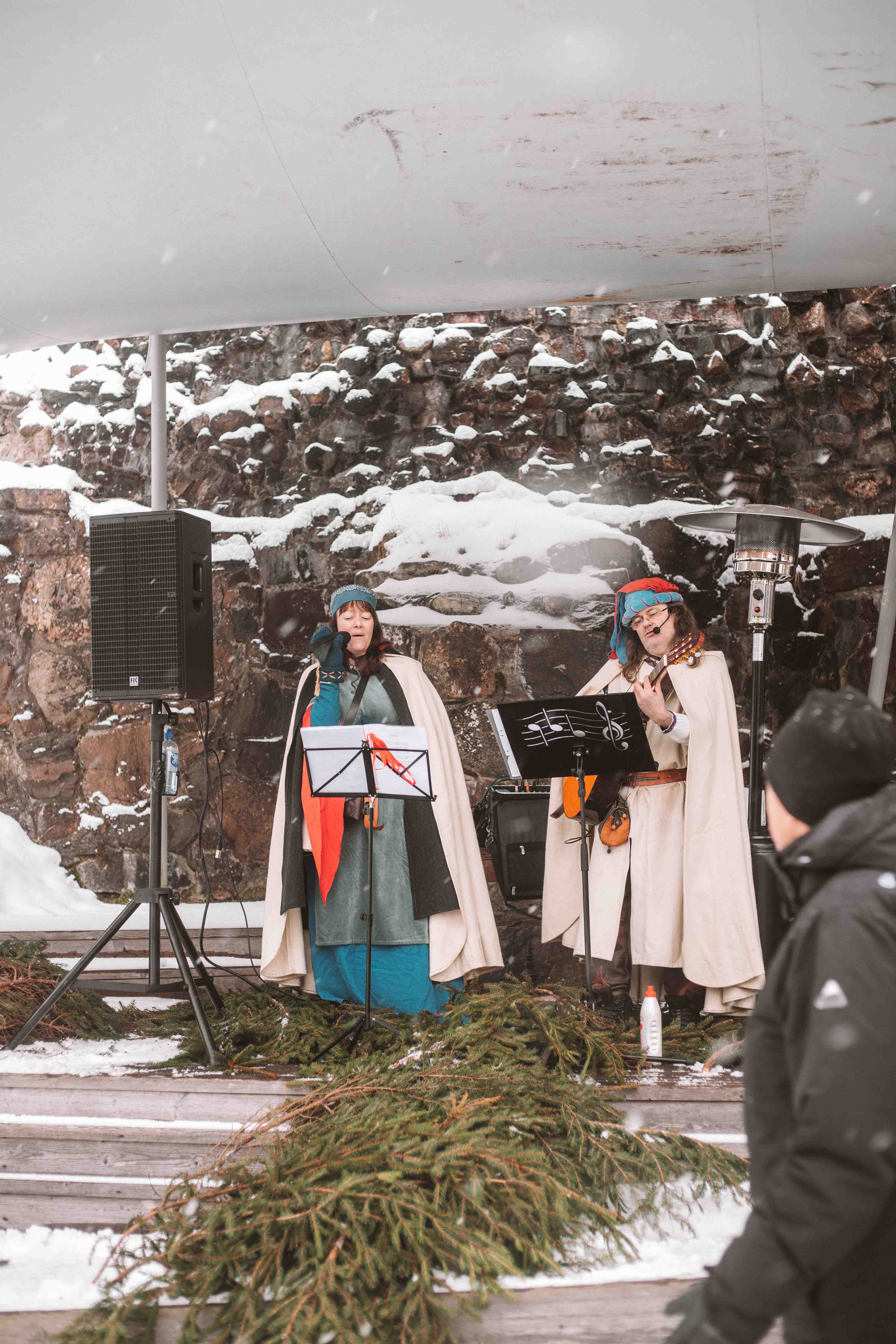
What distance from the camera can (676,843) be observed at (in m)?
3.83

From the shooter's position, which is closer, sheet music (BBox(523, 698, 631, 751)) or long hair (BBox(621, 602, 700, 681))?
sheet music (BBox(523, 698, 631, 751))

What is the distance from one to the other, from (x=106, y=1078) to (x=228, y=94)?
9.10 ft

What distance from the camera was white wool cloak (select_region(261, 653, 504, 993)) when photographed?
12.8 feet

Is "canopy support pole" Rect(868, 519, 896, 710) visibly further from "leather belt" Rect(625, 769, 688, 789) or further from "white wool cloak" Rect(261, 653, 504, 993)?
"white wool cloak" Rect(261, 653, 504, 993)

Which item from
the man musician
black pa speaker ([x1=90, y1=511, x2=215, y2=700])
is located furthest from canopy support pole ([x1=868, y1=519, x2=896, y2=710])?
black pa speaker ([x1=90, y1=511, x2=215, y2=700])

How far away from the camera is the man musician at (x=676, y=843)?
366 centimetres

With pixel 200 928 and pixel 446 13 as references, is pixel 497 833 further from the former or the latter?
pixel 446 13

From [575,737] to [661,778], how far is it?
2.11 feet

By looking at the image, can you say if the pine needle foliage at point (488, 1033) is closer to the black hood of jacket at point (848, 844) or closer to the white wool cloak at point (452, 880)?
the white wool cloak at point (452, 880)

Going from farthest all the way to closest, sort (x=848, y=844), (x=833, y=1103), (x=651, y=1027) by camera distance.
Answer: (x=651, y=1027), (x=848, y=844), (x=833, y=1103)

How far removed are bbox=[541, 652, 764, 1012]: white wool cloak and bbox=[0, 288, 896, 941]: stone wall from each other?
4.35 ft

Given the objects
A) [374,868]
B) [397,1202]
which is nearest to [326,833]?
[374,868]

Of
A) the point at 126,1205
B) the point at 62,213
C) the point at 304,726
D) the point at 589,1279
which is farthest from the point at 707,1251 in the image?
the point at 62,213

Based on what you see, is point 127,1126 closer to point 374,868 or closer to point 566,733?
point 374,868
